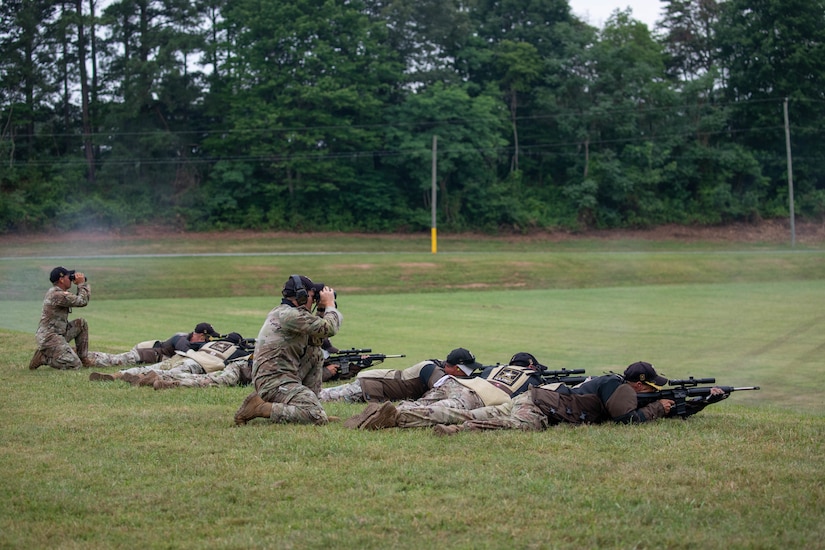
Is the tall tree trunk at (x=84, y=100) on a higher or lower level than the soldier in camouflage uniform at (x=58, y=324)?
higher

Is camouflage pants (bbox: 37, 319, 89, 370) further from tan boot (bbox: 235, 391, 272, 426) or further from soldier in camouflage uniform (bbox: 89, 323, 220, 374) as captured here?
tan boot (bbox: 235, 391, 272, 426)

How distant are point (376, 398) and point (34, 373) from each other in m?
6.83

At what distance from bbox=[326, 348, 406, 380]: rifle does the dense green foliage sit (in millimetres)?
52023

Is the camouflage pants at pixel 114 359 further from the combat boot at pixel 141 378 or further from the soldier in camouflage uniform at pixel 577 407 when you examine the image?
the soldier in camouflage uniform at pixel 577 407

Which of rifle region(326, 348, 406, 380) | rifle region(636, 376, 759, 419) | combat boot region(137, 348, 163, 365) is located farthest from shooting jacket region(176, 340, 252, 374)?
rifle region(636, 376, 759, 419)

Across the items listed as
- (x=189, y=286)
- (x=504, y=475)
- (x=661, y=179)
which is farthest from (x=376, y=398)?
Result: (x=661, y=179)

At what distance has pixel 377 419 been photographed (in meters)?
10.2

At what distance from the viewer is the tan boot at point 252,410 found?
10570mm

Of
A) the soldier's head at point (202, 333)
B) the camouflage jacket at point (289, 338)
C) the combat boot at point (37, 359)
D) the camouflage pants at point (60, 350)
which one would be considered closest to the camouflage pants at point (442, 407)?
the camouflage jacket at point (289, 338)

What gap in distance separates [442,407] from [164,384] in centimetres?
528

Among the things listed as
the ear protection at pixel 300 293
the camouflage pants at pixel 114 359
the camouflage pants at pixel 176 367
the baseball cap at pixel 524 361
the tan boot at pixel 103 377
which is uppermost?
the ear protection at pixel 300 293

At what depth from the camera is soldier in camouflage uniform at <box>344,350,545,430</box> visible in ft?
33.7

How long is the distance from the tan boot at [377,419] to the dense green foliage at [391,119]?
5651cm

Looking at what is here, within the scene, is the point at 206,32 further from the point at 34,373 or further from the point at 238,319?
the point at 34,373
